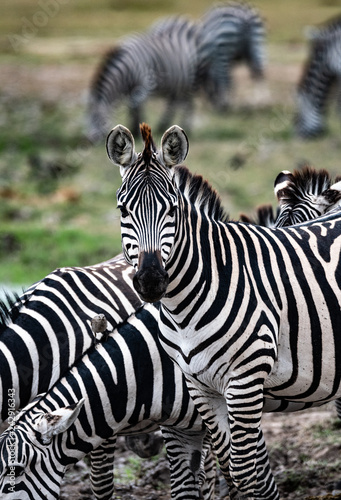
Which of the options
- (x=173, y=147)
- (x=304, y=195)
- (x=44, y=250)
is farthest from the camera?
(x=44, y=250)

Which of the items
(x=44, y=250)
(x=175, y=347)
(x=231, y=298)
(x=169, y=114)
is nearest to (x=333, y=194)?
(x=231, y=298)

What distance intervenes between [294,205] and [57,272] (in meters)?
1.89

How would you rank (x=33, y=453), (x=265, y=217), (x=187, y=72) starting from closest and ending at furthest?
1. (x=33, y=453)
2. (x=265, y=217)
3. (x=187, y=72)

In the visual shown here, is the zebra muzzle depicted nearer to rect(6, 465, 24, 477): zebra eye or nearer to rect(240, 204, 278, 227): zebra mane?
rect(6, 465, 24, 477): zebra eye

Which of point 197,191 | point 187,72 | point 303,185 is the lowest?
point 197,191

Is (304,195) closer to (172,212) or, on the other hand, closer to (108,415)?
(172,212)

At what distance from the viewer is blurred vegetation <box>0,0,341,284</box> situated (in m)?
13.9

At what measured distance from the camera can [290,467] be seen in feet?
23.8

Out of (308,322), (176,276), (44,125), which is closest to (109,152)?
(176,276)

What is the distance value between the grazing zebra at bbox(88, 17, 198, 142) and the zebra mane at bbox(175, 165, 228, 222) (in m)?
14.9

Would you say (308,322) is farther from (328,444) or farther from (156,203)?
(328,444)

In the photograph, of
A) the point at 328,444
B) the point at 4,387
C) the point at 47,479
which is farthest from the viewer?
the point at 328,444

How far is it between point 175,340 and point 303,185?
2.13 m

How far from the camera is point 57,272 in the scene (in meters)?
6.32
